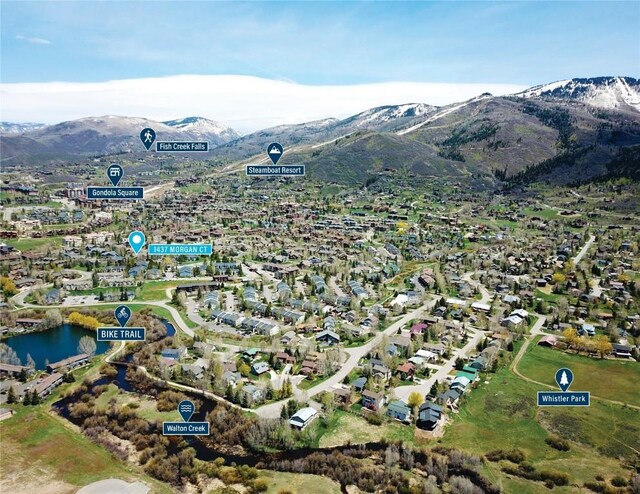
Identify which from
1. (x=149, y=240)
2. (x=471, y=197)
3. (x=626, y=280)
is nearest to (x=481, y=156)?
(x=471, y=197)

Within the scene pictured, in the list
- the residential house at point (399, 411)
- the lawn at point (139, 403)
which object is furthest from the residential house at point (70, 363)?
the residential house at point (399, 411)

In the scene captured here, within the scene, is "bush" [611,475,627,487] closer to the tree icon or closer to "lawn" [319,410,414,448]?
"lawn" [319,410,414,448]

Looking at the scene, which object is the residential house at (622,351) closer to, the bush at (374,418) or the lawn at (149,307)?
the bush at (374,418)

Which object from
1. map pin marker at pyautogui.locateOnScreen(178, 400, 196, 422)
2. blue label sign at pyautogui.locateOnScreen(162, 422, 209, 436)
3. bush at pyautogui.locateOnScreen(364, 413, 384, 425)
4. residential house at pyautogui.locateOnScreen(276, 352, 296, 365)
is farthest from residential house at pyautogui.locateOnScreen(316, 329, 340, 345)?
blue label sign at pyautogui.locateOnScreen(162, 422, 209, 436)

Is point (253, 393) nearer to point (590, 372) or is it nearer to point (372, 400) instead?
point (372, 400)

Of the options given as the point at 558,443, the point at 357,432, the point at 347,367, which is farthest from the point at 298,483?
the point at 558,443

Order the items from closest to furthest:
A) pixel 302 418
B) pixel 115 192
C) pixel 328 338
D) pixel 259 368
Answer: pixel 115 192 → pixel 302 418 → pixel 259 368 → pixel 328 338

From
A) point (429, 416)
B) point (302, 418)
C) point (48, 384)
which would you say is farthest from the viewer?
point (48, 384)
